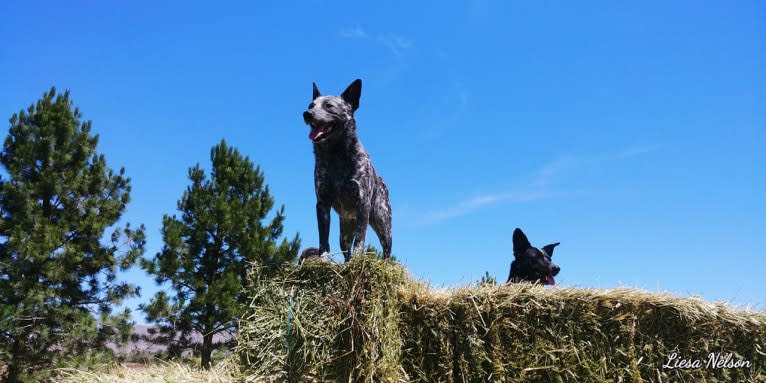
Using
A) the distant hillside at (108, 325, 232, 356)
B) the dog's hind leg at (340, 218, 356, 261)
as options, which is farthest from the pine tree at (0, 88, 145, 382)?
the dog's hind leg at (340, 218, 356, 261)

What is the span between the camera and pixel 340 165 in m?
4.51

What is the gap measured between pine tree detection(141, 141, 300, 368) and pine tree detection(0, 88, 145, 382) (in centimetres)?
115

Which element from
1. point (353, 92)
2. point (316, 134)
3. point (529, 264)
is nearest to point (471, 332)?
point (316, 134)

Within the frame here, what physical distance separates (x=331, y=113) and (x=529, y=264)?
374cm

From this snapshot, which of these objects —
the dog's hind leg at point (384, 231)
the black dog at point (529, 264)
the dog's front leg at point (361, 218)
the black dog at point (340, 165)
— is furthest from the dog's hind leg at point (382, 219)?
the black dog at point (529, 264)

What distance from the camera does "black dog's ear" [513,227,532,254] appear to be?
6828 millimetres

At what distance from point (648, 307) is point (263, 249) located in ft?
45.7

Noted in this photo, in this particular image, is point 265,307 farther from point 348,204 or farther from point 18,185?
point 18,185

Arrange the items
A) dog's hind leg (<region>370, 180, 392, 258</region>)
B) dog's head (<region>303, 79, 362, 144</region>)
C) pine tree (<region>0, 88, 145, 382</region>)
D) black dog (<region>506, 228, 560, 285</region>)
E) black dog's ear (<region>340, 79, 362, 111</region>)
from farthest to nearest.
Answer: pine tree (<region>0, 88, 145, 382</region>), black dog (<region>506, 228, 560, 285</region>), dog's hind leg (<region>370, 180, 392, 258</region>), black dog's ear (<region>340, 79, 362, 111</region>), dog's head (<region>303, 79, 362, 144</region>)

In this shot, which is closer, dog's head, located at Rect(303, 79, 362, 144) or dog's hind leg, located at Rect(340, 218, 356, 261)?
dog's head, located at Rect(303, 79, 362, 144)

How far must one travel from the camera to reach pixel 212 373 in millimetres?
3844

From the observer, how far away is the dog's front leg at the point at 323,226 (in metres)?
4.48

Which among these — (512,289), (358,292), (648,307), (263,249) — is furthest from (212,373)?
(263,249)

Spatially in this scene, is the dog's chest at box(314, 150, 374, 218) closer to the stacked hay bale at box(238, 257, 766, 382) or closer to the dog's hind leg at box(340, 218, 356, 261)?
the dog's hind leg at box(340, 218, 356, 261)
